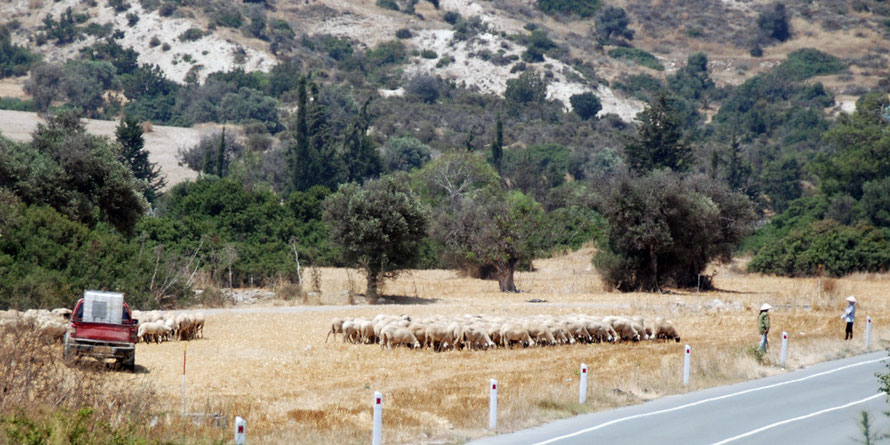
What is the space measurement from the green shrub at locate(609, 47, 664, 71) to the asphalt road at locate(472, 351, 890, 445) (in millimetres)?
151821

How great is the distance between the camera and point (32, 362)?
14.2m

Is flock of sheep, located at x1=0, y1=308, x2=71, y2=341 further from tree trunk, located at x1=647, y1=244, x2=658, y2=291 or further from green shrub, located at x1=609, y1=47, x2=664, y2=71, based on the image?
green shrub, located at x1=609, y1=47, x2=664, y2=71

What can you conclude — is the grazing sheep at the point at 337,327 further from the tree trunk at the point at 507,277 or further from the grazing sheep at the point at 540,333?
the tree trunk at the point at 507,277

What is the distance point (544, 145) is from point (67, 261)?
88464 millimetres

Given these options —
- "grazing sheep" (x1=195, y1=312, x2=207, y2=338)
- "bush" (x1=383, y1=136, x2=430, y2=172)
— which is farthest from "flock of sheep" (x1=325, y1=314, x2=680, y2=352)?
"bush" (x1=383, y1=136, x2=430, y2=172)

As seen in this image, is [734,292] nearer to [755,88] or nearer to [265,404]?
[265,404]

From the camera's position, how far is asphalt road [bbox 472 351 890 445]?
665 inches

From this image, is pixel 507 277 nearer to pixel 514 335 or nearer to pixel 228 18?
pixel 514 335

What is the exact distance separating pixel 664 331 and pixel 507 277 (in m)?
18.3

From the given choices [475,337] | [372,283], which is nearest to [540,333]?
[475,337]

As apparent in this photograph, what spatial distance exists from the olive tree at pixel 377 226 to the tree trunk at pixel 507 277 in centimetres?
570

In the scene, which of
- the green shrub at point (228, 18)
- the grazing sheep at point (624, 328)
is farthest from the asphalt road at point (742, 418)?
the green shrub at point (228, 18)

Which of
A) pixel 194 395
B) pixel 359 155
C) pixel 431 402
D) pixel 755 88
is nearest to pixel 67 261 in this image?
pixel 194 395

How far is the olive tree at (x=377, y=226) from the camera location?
4431cm
